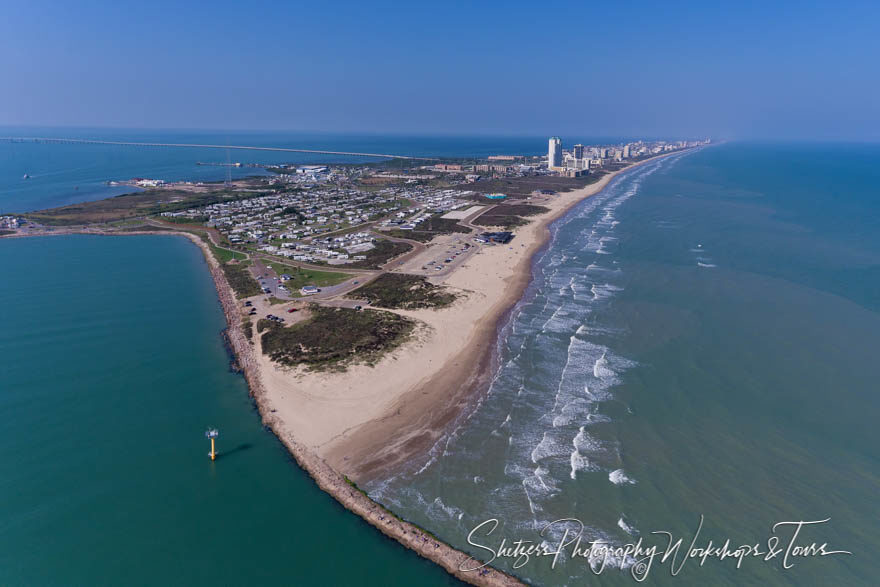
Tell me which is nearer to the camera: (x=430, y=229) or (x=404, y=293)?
(x=404, y=293)

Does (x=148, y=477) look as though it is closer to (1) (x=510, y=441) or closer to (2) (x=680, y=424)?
(1) (x=510, y=441)

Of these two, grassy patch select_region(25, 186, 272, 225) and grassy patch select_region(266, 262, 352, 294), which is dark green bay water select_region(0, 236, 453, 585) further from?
grassy patch select_region(25, 186, 272, 225)

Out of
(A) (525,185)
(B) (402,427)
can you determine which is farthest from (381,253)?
(A) (525,185)

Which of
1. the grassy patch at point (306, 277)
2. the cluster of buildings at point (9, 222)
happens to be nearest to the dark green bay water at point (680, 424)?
the grassy patch at point (306, 277)

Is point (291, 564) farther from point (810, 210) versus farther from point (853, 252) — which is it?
point (810, 210)

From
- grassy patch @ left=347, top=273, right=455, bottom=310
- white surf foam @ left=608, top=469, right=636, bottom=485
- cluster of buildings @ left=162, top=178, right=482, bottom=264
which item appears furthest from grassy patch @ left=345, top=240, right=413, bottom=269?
white surf foam @ left=608, top=469, right=636, bottom=485

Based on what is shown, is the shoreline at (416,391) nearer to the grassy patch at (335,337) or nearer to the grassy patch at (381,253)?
the grassy patch at (335,337)

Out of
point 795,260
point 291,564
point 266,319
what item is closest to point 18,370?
point 266,319
